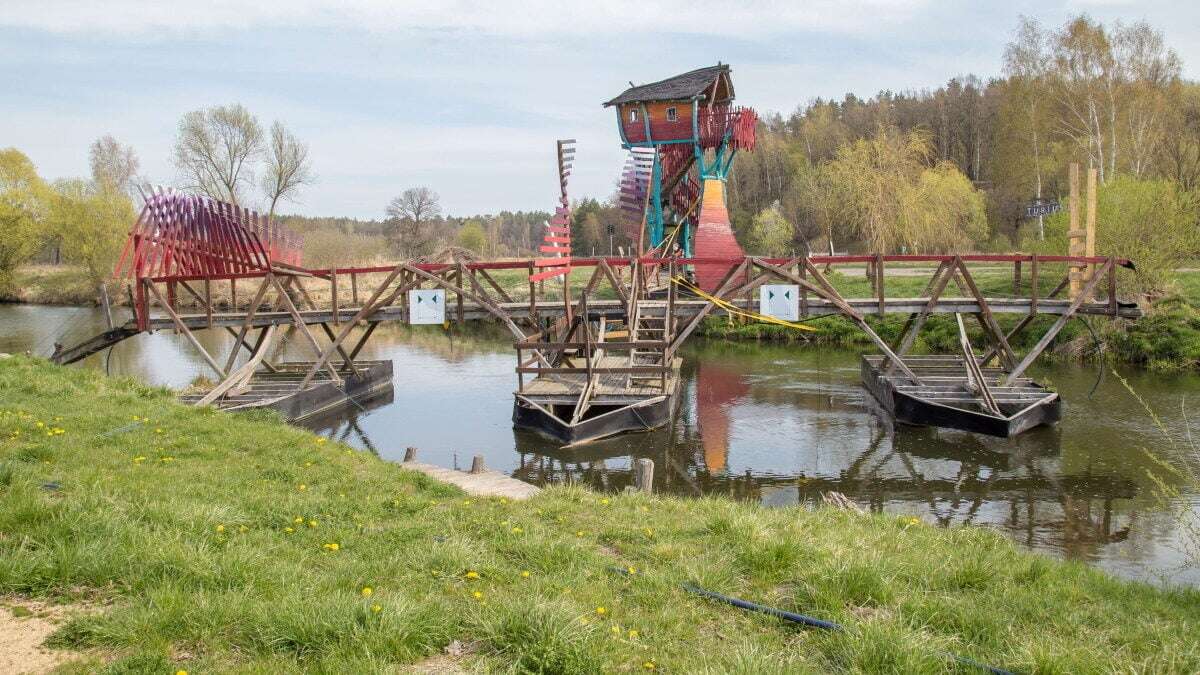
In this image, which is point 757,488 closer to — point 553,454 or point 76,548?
point 553,454

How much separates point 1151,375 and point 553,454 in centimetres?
1790

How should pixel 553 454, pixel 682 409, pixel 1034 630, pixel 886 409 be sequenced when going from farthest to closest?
pixel 682 409 → pixel 886 409 → pixel 553 454 → pixel 1034 630

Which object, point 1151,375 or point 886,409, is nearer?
point 886,409

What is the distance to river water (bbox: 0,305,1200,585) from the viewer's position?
39.1 feet

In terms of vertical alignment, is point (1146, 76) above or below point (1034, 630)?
above

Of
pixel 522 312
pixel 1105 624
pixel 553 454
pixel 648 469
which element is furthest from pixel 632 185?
pixel 1105 624

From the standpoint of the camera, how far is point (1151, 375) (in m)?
23.1

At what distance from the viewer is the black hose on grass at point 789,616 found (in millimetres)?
4090

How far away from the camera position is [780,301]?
17828 mm

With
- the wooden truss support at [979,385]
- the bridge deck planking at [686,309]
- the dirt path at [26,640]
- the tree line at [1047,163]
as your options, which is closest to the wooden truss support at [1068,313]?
the bridge deck planking at [686,309]

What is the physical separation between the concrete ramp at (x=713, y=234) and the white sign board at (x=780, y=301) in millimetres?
13527

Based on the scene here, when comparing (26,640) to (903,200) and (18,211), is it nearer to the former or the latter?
(903,200)

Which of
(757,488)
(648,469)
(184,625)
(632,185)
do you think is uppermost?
(632,185)

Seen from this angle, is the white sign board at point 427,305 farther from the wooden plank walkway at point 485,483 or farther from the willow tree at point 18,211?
the willow tree at point 18,211
